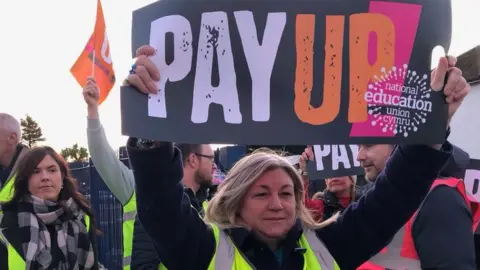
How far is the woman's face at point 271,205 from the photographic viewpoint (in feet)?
6.52

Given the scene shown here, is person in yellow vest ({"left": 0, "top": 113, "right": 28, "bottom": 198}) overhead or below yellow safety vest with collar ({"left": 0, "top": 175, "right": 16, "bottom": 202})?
overhead

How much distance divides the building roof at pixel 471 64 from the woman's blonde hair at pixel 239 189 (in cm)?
544

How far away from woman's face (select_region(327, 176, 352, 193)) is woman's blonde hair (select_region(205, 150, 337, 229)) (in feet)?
6.30

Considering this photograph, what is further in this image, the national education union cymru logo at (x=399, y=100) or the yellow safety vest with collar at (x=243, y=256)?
the yellow safety vest with collar at (x=243, y=256)

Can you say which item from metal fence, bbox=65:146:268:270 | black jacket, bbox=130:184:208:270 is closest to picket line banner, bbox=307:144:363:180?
black jacket, bbox=130:184:208:270

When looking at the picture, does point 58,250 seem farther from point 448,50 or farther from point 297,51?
point 448,50

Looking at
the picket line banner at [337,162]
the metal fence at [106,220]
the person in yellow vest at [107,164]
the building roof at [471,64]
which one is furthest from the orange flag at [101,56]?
the building roof at [471,64]

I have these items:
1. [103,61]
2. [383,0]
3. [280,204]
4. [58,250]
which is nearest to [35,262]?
[58,250]

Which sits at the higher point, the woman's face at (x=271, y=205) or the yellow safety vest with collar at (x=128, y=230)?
the woman's face at (x=271, y=205)

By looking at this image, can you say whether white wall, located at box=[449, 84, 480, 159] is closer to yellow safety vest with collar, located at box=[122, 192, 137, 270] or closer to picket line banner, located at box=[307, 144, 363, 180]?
picket line banner, located at box=[307, 144, 363, 180]

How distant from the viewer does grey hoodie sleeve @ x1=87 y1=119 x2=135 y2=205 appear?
322 centimetres

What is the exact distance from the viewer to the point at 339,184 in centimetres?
407

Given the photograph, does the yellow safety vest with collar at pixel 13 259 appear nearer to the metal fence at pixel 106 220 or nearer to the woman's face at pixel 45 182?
the woman's face at pixel 45 182

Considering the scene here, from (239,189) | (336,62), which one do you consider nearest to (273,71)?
(336,62)
